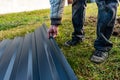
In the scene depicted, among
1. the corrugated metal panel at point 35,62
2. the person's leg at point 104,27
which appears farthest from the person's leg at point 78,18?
the person's leg at point 104,27

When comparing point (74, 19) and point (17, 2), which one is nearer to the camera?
point (74, 19)

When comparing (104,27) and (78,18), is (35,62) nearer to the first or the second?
(104,27)

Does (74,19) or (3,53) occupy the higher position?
(74,19)

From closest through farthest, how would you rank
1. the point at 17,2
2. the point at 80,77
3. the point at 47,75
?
the point at 47,75 < the point at 80,77 < the point at 17,2

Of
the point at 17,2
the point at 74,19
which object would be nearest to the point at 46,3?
the point at 17,2

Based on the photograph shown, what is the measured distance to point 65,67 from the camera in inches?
102

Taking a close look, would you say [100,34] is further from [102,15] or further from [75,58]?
[75,58]

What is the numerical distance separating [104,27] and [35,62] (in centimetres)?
82

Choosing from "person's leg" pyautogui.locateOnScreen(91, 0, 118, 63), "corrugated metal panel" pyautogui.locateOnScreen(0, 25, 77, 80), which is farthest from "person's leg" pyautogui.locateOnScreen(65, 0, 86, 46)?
"person's leg" pyautogui.locateOnScreen(91, 0, 118, 63)

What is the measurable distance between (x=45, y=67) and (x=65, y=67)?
20 cm

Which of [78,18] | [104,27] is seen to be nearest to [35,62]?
[104,27]

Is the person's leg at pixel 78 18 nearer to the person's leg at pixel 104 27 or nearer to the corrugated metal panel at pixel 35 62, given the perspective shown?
the corrugated metal panel at pixel 35 62

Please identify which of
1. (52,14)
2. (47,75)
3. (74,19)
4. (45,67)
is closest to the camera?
(47,75)

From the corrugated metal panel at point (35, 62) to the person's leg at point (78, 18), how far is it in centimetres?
39
